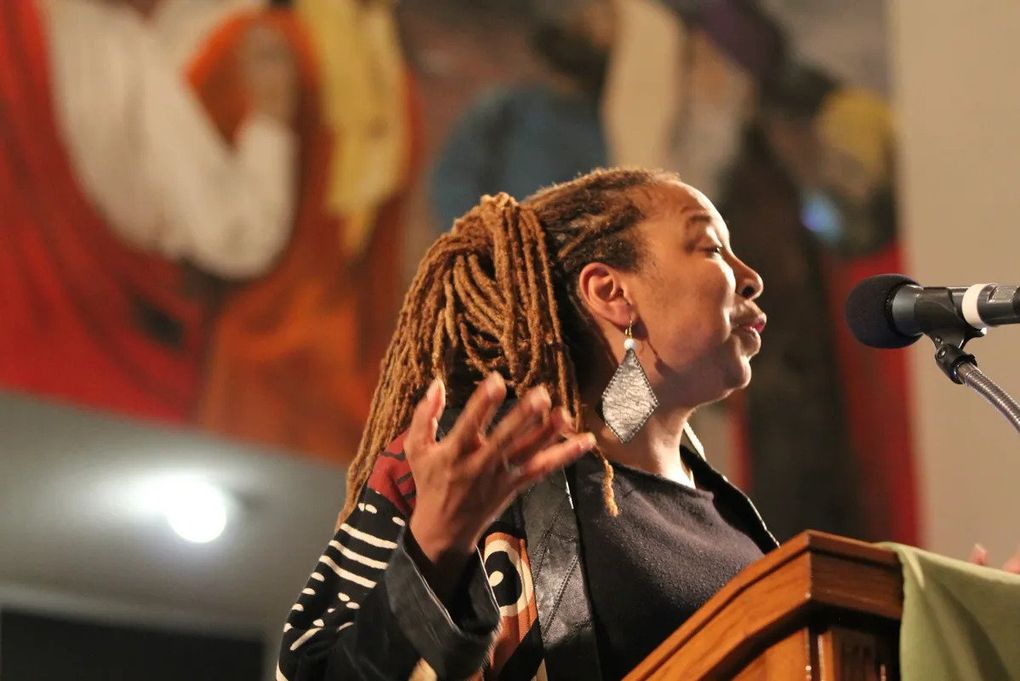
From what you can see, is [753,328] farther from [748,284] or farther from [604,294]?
[604,294]

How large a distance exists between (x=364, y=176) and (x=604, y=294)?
3482 millimetres

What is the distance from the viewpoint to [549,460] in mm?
1354

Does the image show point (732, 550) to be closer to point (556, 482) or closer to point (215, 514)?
point (556, 482)

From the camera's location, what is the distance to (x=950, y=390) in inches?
225

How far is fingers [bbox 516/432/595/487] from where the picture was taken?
53.3 inches

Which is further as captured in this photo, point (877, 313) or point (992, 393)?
point (877, 313)

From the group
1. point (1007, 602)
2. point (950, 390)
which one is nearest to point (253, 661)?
point (950, 390)

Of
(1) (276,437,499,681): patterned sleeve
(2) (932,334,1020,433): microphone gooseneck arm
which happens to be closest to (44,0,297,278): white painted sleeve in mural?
(1) (276,437,499,681): patterned sleeve

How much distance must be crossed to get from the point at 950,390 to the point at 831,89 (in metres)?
1.45

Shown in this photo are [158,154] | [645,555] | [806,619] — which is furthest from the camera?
[158,154]

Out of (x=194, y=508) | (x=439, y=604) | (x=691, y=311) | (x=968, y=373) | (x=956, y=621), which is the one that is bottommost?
(x=956, y=621)

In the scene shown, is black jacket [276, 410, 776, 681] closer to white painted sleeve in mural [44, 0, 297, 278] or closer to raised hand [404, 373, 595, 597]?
raised hand [404, 373, 595, 597]

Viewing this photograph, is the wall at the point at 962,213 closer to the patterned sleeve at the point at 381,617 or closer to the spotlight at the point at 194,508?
the spotlight at the point at 194,508

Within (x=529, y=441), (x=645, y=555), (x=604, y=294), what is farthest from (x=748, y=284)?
(x=529, y=441)
